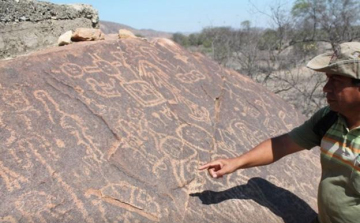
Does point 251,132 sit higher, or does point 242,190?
point 251,132

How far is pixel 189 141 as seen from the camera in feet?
7.61

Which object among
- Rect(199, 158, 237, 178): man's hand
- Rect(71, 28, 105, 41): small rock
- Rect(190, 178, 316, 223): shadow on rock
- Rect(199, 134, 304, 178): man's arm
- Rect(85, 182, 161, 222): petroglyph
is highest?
Rect(71, 28, 105, 41): small rock

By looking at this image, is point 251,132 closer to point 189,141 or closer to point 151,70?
point 189,141

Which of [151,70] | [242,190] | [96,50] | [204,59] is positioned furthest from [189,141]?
[204,59]

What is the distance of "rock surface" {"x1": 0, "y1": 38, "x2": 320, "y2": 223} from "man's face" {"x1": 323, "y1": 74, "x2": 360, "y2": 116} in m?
0.77

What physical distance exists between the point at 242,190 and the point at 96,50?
1.42 m

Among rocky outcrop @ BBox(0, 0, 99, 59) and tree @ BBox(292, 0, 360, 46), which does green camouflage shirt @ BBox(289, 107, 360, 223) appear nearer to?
rocky outcrop @ BBox(0, 0, 99, 59)

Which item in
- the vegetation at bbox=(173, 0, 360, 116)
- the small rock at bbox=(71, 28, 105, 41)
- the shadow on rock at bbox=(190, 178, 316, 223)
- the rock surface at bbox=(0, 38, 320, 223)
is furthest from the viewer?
the vegetation at bbox=(173, 0, 360, 116)

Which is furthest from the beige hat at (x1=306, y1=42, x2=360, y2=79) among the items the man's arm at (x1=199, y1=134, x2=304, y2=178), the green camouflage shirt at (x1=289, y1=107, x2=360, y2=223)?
the man's arm at (x1=199, y1=134, x2=304, y2=178)

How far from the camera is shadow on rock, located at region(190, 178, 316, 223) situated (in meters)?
2.04

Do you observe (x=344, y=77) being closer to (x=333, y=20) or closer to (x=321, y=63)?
(x=321, y=63)

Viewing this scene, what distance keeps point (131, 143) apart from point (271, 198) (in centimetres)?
86

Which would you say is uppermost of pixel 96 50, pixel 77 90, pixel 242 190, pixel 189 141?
pixel 96 50

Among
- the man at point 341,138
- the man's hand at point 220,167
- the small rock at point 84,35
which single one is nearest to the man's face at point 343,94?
the man at point 341,138
